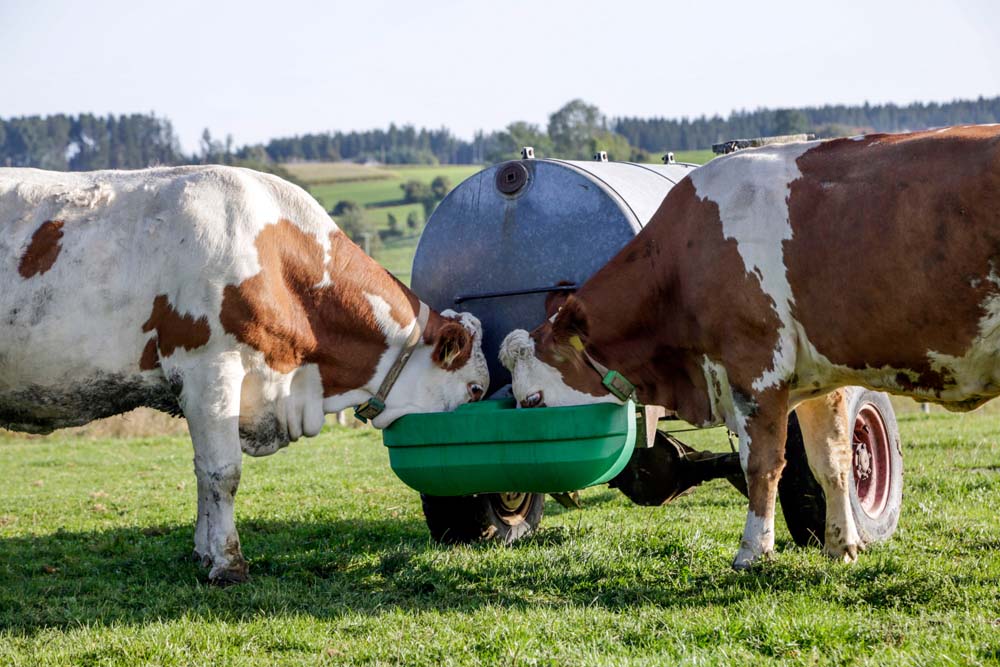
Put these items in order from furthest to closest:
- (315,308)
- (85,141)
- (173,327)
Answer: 1. (85,141)
2. (315,308)
3. (173,327)

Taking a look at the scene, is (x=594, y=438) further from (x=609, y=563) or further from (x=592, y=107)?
(x=592, y=107)

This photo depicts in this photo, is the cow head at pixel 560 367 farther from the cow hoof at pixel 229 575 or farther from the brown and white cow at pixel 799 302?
the cow hoof at pixel 229 575

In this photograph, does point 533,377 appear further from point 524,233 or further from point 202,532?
point 202,532

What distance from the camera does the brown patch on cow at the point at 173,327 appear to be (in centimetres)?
659

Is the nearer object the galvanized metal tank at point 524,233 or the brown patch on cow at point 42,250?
the brown patch on cow at point 42,250

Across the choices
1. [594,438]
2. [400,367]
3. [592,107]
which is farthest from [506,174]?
[592,107]

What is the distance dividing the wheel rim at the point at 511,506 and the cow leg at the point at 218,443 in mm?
1975

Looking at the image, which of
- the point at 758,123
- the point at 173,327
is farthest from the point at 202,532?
the point at 758,123

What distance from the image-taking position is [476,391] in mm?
7320

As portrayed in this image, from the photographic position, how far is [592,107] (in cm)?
10094

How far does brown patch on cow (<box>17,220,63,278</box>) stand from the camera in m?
6.47

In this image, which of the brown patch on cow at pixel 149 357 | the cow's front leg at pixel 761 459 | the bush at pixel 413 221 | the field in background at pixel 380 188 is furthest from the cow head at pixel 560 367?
the bush at pixel 413 221

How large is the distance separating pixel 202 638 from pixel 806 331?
360 centimetres

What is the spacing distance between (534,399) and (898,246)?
2419mm
